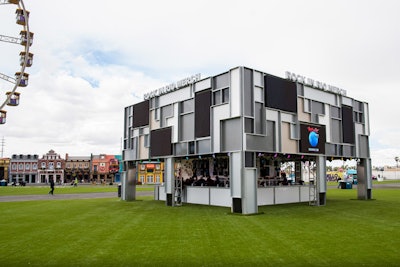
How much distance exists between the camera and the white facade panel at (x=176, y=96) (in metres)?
27.0

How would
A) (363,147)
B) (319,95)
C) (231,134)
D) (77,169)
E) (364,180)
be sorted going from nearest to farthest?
(231,134) < (319,95) < (364,180) < (363,147) < (77,169)

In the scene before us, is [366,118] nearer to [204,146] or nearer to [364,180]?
[364,180]

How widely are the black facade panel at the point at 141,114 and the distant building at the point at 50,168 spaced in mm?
83993

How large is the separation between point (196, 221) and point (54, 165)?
101 meters

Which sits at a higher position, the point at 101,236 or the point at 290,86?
the point at 290,86

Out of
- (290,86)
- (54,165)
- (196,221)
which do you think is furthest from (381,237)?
(54,165)

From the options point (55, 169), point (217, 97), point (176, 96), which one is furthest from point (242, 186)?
point (55, 169)

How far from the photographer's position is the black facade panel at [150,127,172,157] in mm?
28094

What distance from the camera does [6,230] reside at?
15758mm

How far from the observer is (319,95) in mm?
28312

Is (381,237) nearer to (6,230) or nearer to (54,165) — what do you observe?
(6,230)

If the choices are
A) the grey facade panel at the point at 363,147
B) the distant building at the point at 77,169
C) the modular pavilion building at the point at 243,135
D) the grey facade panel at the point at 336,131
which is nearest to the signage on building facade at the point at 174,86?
the modular pavilion building at the point at 243,135

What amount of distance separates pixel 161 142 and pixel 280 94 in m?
10.4

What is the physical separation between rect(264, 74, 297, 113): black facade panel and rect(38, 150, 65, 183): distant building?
318ft
